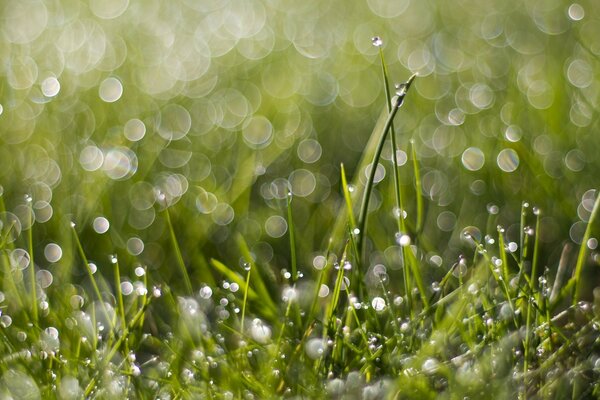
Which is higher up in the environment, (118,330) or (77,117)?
(77,117)

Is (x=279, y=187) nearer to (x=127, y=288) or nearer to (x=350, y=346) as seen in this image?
(x=127, y=288)

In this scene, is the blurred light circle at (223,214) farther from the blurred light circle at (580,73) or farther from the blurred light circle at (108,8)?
the blurred light circle at (108,8)

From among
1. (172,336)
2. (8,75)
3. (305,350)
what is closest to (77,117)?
(8,75)

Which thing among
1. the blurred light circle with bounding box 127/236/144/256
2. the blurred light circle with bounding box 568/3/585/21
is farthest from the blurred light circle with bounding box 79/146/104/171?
the blurred light circle with bounding box 568/3/585/21

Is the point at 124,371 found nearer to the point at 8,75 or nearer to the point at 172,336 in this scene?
the point at 172,336

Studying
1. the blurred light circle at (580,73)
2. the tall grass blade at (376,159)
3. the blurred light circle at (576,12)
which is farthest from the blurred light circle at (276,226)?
the blurred light circle at (576,12)

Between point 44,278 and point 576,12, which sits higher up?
point 576,12

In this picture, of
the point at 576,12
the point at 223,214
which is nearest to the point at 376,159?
the point at 223,214

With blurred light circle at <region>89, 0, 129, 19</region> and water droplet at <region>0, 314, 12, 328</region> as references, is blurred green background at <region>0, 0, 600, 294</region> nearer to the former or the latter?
water droplet at <region>0, 314, 12, 328</region>
